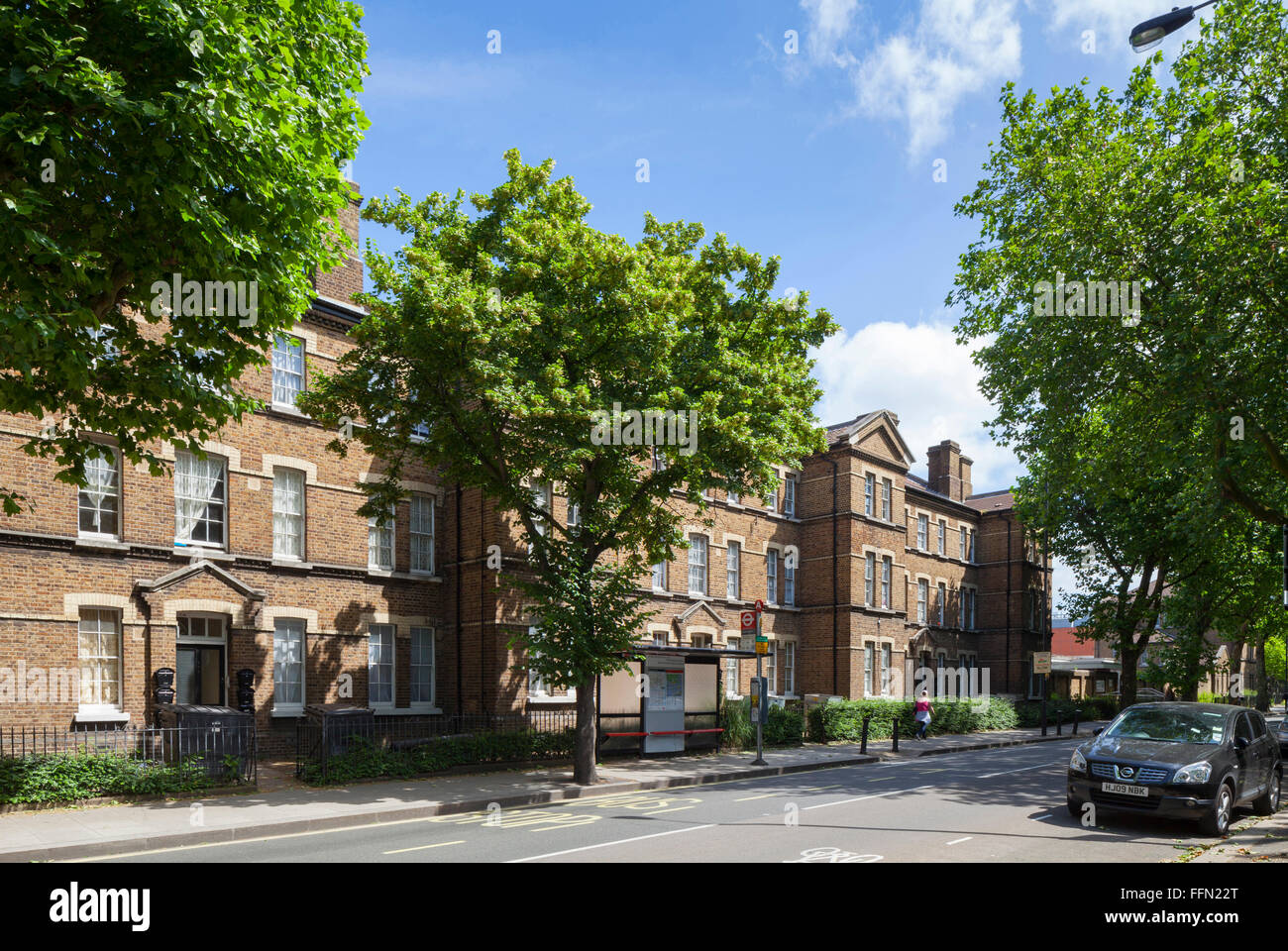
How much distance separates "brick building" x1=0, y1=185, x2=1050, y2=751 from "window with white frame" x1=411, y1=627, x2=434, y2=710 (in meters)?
0.06

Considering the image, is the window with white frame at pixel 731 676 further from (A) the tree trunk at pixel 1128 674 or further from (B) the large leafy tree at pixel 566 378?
(A) the tree trunk at pixel 1128 674

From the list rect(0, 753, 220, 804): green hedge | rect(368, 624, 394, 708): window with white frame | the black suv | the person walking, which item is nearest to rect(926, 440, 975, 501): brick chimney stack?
the person walking

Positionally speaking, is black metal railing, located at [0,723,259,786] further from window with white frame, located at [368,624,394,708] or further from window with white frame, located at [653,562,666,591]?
window with white frame, located at [653,562,666,591]

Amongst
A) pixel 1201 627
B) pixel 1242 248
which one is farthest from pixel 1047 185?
pixel 1201 627

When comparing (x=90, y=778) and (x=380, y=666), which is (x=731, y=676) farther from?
(x=90, y=778)

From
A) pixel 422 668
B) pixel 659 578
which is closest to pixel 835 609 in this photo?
pixel 659 578

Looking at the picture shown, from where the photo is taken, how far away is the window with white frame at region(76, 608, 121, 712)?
58.0 feet

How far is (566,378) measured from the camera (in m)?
17.3

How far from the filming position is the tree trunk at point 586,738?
58.3 ft

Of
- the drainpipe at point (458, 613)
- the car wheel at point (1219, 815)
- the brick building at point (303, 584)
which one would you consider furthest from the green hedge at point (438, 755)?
the car wheel at point (1219, 815)

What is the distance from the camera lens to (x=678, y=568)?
30.9 metres

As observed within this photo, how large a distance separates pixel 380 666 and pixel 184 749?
7.66m

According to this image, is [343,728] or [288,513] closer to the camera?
[343,728]

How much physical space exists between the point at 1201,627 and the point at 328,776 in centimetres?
3582
